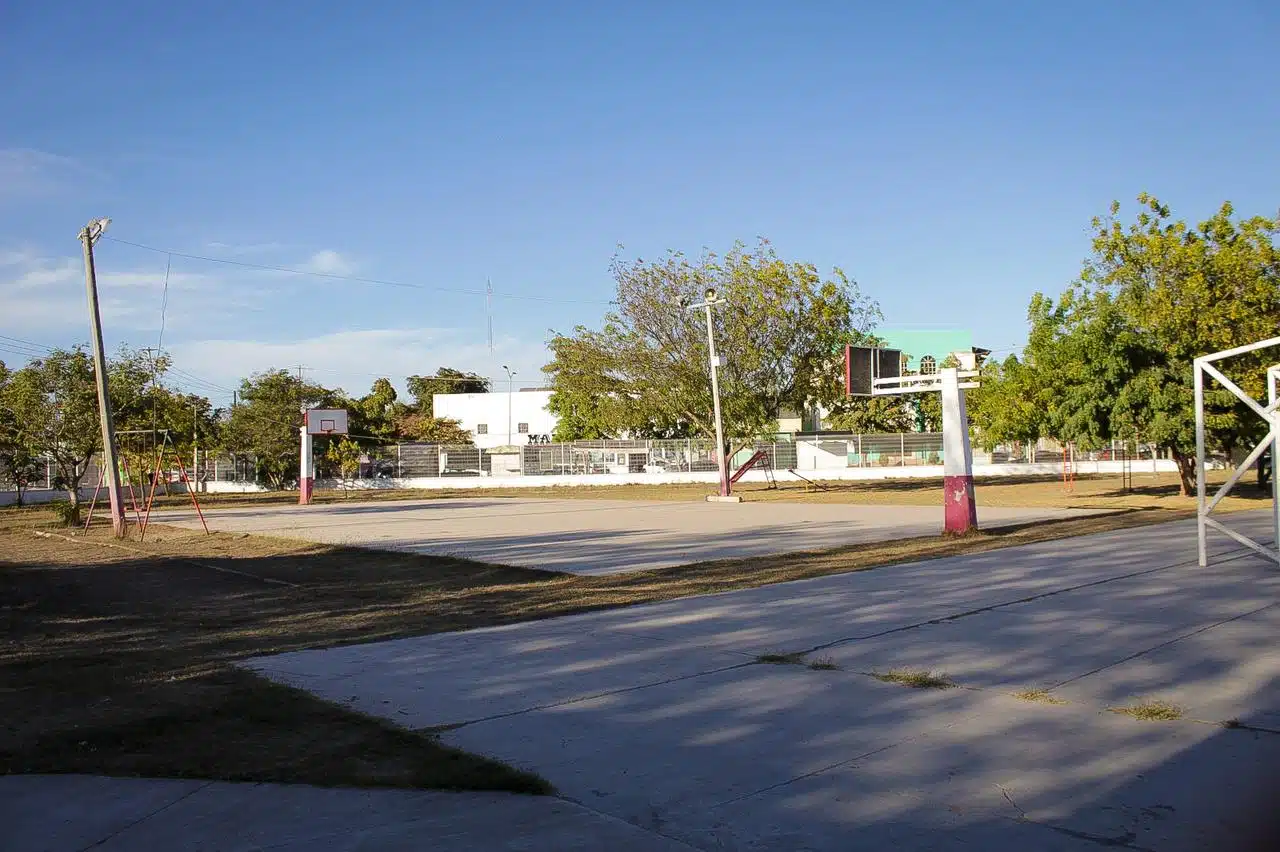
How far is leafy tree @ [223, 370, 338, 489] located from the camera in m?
59.4

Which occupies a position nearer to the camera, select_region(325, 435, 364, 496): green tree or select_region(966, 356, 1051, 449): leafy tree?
select_region(966, 356, 1051, 449): leafy tree

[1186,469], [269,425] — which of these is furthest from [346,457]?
[1186,469]

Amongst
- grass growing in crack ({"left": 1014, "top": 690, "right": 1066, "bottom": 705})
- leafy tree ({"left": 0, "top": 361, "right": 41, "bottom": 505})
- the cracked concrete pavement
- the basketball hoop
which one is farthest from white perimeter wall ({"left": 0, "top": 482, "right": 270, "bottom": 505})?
grass growing in crack ({"left": 1014, "top": 690, "right": 1066, "bottom": 705})

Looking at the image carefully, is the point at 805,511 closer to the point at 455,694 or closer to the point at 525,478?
the point at 455,694

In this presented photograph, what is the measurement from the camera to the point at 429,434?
75188mm

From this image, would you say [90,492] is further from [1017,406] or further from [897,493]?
[1017,406]

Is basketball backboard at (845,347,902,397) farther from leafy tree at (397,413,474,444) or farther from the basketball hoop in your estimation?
leafy tree at (397,413,474,444)

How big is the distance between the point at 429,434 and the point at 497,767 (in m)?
71.2

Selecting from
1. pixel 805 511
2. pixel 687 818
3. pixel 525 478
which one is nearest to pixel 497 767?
pixel 687 818

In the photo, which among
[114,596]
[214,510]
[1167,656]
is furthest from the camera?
[214,510]

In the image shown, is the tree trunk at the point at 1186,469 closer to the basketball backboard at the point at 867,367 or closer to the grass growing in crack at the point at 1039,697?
the basketball backboard at the point at 867,367

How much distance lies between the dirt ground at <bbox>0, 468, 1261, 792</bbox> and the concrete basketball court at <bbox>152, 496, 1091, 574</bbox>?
1188mm

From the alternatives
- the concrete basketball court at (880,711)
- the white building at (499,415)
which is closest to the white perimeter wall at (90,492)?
the white building at (499,415)

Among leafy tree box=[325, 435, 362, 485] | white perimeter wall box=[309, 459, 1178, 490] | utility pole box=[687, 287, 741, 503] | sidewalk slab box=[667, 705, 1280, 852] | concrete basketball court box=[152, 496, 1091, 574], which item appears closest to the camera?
sidewalk slab box=[667, 705, 1280, 852]
